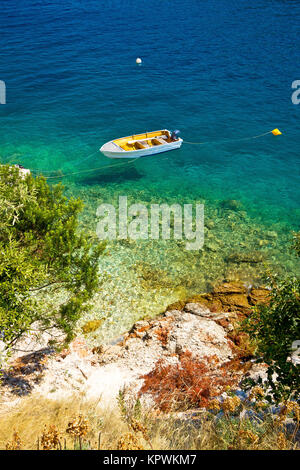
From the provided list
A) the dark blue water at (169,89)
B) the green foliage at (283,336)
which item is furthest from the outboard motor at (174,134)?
the green foliage at (283,336)

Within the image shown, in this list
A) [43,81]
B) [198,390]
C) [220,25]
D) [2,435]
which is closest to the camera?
[2,435]

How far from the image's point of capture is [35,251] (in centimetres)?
1423

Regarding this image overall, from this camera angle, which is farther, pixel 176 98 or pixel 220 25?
pixel 220 25

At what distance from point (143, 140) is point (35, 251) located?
22.9 metres

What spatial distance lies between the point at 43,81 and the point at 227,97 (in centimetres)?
2765

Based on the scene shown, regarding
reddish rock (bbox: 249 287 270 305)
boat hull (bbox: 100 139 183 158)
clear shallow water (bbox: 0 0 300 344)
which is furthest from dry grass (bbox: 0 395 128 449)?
boat hull (bbox: 100 139 183 158)

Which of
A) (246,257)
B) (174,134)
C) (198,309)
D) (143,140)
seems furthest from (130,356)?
(174,134)

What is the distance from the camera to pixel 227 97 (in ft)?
156

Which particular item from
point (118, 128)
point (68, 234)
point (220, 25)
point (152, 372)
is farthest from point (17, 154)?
point (220, 25)

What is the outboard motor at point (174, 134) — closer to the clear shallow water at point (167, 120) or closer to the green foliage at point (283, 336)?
the clear shallow water at point (167, 120)

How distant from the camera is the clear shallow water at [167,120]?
23.7 metres

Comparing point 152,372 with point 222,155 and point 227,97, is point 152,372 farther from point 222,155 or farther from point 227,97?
point 227,97

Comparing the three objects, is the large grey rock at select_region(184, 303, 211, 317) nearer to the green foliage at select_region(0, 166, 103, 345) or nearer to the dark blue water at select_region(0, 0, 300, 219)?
the green foliage at select_region(0, 166, 103, 345)

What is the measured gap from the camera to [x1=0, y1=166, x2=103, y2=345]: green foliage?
11883mm
